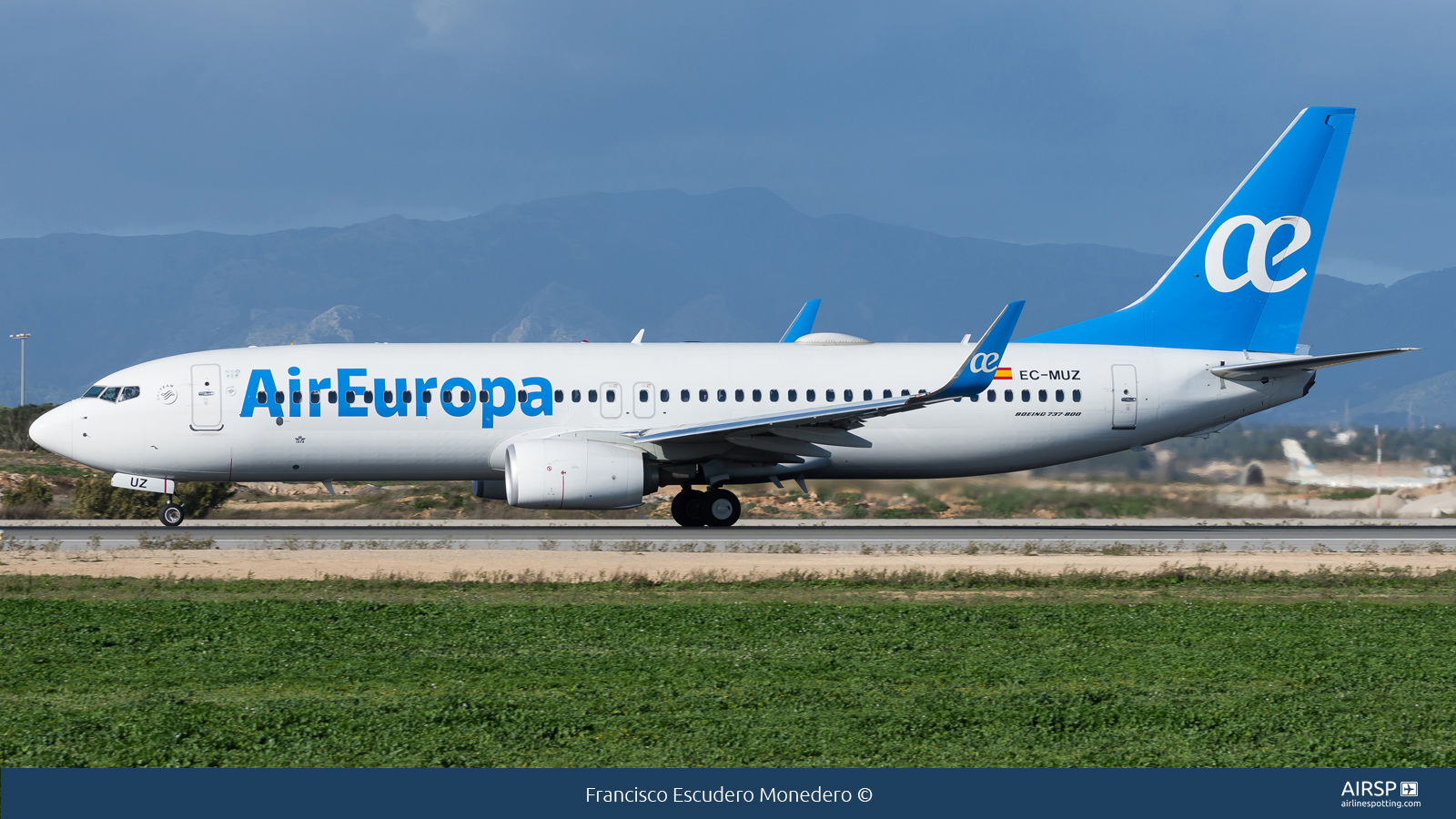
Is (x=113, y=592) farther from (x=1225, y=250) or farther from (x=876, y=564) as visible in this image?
(x=1225, y=250)

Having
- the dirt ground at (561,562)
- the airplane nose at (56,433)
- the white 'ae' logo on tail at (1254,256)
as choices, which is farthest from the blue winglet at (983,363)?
the airplane nose at (56,433)

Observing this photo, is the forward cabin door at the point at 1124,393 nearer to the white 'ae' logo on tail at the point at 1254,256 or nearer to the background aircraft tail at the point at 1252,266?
the background aircraft tail at the point at 1252,266

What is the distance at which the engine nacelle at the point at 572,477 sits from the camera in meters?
23.3

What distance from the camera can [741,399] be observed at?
1016 inches

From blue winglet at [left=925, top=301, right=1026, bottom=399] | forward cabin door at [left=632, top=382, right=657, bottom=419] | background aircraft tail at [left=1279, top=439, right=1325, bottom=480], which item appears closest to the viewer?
blue winglet at [left=925, top=301, right=1026, bottom=399]

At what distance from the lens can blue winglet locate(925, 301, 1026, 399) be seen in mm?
22703

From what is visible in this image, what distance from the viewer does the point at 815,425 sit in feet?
80.2

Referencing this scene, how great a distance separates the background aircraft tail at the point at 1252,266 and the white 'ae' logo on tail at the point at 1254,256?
19 mm

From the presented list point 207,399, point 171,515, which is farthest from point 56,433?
point 207,399

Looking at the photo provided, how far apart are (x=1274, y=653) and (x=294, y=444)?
18137 millimetres

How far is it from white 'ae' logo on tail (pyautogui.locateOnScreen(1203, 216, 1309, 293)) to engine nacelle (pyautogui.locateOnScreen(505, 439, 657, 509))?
12.7m

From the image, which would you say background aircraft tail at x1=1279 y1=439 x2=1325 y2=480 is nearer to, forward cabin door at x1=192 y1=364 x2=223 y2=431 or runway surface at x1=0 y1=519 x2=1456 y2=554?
runway surface at x1=0 y1=519 x2=1456 y2=554

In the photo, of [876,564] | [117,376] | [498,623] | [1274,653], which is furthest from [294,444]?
[1274,653]

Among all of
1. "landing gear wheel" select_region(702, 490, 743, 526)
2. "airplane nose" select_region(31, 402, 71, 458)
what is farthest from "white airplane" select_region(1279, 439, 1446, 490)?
"airplane nose" select_region(31, 402, 71, 458)
